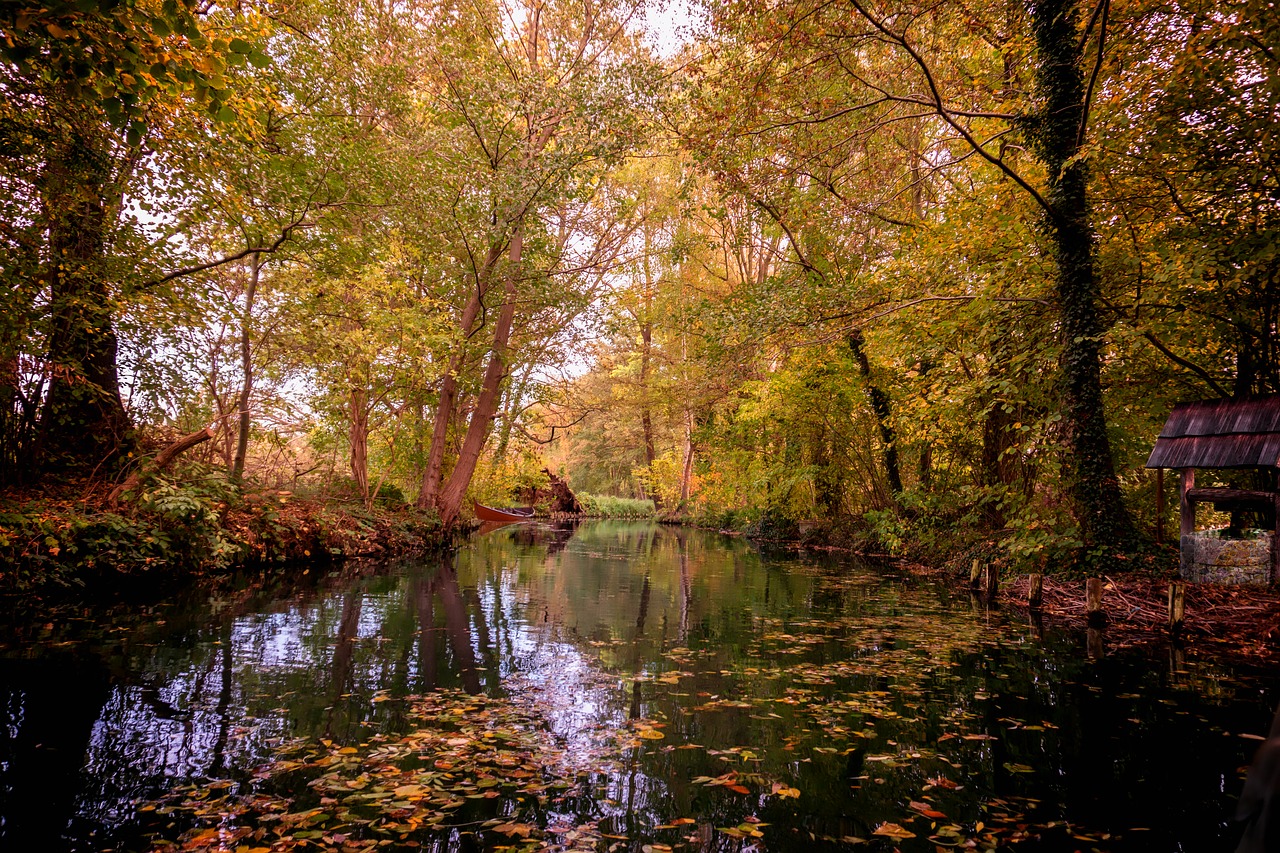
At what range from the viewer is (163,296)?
28.4 ft

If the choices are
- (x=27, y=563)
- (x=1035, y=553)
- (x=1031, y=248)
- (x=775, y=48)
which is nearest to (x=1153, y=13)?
(x=1031, y=248)

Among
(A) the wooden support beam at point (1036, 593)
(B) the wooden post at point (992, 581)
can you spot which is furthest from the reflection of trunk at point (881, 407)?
(A) the wooden support beam at point (1036, 593)

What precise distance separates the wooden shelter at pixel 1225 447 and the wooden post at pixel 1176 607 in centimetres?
88

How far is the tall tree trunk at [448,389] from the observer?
15.4m

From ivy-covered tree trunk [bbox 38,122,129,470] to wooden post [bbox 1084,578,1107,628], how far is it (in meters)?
13.8

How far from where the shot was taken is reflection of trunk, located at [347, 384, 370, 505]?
16.0 m

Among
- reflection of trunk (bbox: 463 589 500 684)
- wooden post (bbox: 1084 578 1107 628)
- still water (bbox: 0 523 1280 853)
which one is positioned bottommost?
reflection of trunk (bbox: 463 589 500 684)

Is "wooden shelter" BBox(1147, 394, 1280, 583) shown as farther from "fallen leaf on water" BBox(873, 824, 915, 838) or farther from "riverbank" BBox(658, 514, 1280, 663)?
"fallen leaf on water" BBox(873, 824, 915, 838)

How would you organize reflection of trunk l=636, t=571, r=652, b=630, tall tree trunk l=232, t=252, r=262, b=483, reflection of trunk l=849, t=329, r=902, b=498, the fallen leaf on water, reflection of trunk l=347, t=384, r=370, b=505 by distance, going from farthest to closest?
1. reflection of trunk l=849, t=329, r=902, b=498
2. reflection of trunk l=347, t=384, r=370, b=505
3. tall tree trunk l=232, t=252, r=262, b=483
4. reflection of trunk l=636, t=571, r=652, b=630
5. the fallen leaf on water

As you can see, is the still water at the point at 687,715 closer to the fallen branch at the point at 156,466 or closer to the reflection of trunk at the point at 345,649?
the reflection of trunk at the point at 345,649

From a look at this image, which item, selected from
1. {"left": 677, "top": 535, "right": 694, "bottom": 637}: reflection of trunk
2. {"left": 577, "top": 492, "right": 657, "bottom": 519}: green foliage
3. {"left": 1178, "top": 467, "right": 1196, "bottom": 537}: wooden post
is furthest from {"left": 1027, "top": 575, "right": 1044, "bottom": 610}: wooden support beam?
{"left": 577, "top": 492, "right": 657, "bottom": 519}: green foliage

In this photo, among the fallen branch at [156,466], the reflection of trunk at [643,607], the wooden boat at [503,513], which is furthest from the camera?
the wooden boat at [503,513]

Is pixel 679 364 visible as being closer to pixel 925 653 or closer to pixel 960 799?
pixel 925 653

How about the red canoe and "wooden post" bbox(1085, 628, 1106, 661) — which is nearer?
"wooden post" bbox(1085, 628, 1106, 661)
